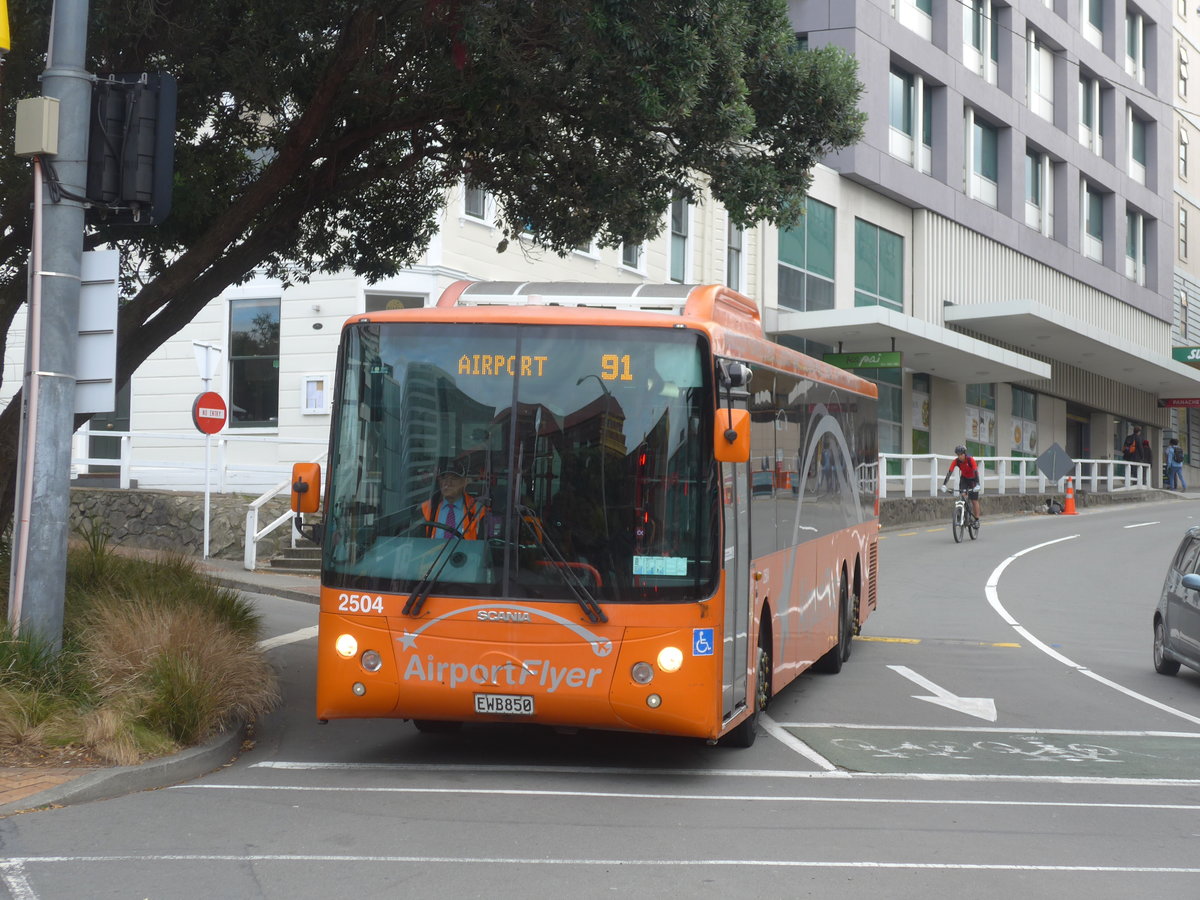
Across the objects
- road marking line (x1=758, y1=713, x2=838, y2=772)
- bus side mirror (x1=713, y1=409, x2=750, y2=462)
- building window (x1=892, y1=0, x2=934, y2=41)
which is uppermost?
building window (x1=892, y1=0, x2=934, y2=41)

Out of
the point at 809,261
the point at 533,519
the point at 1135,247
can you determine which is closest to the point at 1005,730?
the point at 533,519

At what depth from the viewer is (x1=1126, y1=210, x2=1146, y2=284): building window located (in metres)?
55.0

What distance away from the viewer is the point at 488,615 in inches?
343

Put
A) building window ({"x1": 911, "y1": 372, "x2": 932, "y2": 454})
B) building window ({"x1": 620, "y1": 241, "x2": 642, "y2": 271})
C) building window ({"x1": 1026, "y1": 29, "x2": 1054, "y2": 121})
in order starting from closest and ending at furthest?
building window ({"x1": 620, "y1": 241, "x2": 642, "y2": 271}) → building window ({"x1": 911, "y1": 372, "x2": 932, "y2": 454}) → building window ({"x1": 1026, "y1": 29, "x2": 1054, "y2": 121})

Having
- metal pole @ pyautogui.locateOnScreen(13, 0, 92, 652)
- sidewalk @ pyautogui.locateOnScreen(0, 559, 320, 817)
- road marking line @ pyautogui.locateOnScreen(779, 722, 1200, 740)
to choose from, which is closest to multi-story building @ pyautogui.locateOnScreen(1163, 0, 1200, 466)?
road marking line @ pyautogui.locateOnScreen(779, 722, 1200, 740)

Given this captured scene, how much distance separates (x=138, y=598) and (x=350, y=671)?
2642 millimetres

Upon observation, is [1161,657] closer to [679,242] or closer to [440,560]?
[440,560]

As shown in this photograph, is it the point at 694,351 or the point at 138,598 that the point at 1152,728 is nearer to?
the point at 694,351

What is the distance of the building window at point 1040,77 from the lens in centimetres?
4616

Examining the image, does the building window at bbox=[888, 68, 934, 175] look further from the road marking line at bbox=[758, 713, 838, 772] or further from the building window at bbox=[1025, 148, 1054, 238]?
the road marking line at bbox=[758, 713, 838, 772]

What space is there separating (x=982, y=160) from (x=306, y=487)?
38546mm

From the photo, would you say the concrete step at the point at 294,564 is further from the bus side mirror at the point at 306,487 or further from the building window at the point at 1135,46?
the building window at the point at 1135,46

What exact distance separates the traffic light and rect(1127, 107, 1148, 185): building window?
164 feet

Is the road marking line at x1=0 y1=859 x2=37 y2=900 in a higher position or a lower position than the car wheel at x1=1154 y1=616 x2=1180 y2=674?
lower
